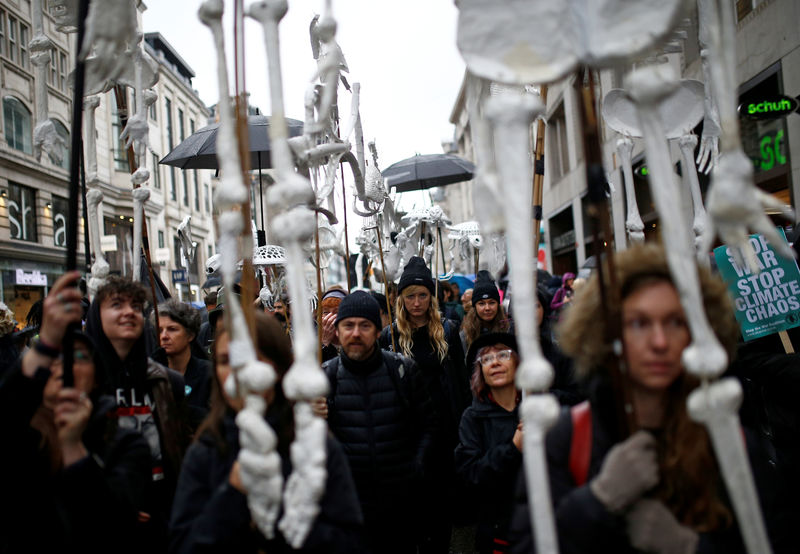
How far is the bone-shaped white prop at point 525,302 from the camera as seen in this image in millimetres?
1458

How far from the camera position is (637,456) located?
1.48 meters

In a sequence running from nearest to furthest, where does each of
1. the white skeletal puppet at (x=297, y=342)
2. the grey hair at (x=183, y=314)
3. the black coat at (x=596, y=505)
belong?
the black coat at (x=596, y=505), the white skeletal puppet at (x=297, y=342), the grey hair at (x=183, y=314)

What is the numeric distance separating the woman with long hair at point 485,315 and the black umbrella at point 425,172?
9.82ft

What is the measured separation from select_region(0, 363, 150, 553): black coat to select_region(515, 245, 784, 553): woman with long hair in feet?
3.89

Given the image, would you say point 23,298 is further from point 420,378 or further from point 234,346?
point 234,346

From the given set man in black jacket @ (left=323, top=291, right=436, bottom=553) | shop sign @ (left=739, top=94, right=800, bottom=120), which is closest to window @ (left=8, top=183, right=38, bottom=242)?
man in black jacket @ (left=323, top=291, right=436, bottom=553)

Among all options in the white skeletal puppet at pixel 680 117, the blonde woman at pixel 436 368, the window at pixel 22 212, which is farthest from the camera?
the window at pixel 22 212

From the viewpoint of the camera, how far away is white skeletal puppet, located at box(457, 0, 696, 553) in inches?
57.7

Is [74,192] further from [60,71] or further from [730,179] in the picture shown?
[60,71]

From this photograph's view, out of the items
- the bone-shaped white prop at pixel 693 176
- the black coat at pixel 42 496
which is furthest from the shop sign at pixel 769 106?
the black coat at pixel 42 496

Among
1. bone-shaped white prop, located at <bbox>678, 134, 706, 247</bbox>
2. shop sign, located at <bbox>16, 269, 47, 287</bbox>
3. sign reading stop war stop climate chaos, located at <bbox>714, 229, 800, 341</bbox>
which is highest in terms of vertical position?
shop sign, located at <bbox>16, 269, 47, 287</bbox>

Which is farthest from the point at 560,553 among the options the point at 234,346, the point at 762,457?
the point at 234,346

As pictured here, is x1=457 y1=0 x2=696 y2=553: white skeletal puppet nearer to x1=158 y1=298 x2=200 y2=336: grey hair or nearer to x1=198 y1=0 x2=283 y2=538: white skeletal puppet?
x1=198 y1=0 x2=283 y2=538: white skeletal puppet

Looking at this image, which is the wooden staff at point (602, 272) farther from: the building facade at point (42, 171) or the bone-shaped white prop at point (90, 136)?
the building facade at point (42, 171)
